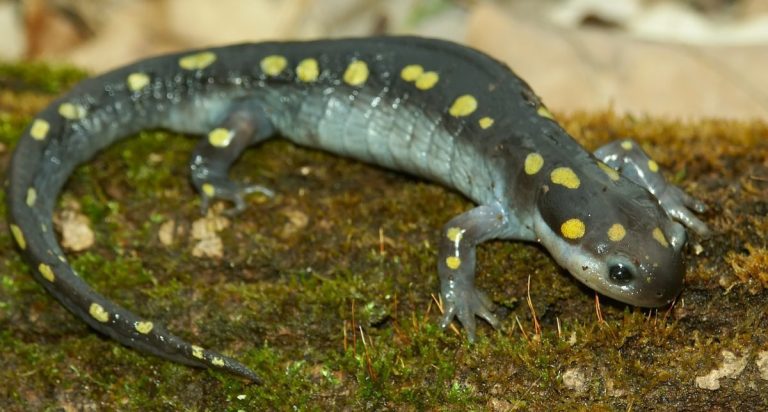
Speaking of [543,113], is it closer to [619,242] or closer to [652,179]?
[652,179]

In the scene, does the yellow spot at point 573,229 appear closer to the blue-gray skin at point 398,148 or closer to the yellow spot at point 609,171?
the blue-gray skin at point 398,148

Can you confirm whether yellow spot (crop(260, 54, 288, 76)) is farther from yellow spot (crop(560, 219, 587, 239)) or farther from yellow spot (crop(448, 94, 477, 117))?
yellow spot (crop(560, 219, 587, 239))

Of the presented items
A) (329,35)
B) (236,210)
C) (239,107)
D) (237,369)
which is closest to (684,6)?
(329,35)

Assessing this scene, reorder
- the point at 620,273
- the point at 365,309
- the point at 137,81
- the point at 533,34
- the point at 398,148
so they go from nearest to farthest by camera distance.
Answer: the point at 620,273
the point at 365,309
the point at 398,148
the point at 137,81
the point at 533,34

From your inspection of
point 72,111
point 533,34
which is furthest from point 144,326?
point 533,34

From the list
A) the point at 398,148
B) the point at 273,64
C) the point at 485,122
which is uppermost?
the point at 273,64

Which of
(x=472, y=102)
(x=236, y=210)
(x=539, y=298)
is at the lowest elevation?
(x=539, y=298)

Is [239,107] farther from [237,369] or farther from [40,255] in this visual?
[237,369]

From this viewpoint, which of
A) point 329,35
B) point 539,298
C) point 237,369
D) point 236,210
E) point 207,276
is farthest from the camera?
point 329,35
